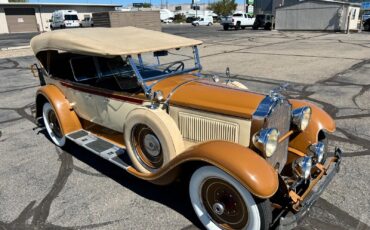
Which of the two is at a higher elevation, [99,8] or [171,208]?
[99,8]

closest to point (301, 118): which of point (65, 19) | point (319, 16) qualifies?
point (319, 16)

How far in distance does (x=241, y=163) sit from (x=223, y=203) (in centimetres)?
55

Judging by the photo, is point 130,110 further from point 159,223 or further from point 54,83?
point 54,83

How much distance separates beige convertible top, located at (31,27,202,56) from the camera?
142 inches

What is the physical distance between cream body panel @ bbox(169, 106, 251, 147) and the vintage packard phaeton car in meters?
0.01

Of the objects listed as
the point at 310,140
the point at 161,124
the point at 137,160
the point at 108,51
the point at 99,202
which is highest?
the point at 108,51

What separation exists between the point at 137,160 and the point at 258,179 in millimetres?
1690

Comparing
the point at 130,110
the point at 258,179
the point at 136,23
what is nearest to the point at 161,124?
the point at 130,110

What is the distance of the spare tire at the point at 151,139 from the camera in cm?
329

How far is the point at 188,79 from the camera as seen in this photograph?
12.8ft

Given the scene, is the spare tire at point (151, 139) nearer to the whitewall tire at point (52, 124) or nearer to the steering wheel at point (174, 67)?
the steering wheel at point (174, 67)

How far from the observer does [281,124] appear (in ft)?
10.7

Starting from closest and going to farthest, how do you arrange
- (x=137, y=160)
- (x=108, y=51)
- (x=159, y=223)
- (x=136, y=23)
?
(x=159, y=223)
(x=108, y=51)
(x=137, y=160)
(x=136, y=23)

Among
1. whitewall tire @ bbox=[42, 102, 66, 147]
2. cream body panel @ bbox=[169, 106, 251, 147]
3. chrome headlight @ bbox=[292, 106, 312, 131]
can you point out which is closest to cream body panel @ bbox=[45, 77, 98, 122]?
whitewall tire @ bbox=[42, 102, 66, 147]
